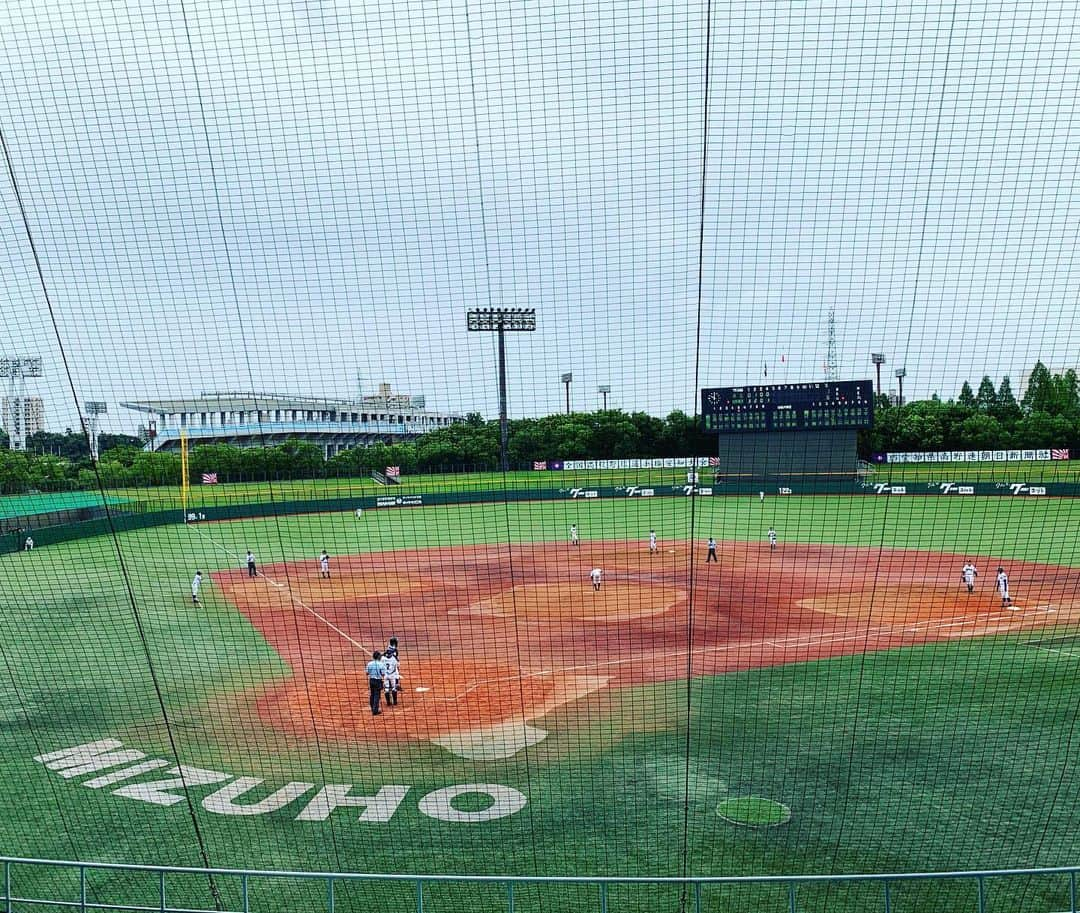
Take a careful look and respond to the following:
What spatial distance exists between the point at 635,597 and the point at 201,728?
1088 centimetres

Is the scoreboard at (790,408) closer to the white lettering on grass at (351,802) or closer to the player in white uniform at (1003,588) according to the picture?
the player in white uniform at (1003,588)

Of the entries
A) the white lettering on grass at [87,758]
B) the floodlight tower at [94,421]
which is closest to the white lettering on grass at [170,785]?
the white lettering on grass at [87,758]

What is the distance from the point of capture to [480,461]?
19.0m

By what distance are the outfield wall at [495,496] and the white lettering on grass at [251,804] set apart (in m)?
16.8

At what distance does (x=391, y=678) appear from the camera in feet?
40.1

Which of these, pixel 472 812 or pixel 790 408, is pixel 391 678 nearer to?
pixel 472 812

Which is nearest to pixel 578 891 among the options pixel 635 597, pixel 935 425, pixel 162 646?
pixel 162 646

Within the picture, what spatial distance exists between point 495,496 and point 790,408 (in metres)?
10.8

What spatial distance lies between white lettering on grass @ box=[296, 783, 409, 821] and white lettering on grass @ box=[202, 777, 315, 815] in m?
0.27

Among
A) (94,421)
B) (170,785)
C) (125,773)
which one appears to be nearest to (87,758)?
(125,773)

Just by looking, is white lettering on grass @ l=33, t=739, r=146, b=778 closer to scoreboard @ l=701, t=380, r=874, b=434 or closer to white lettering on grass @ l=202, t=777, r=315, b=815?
white lettering on grass @ l=202, t=777, r=315, b=815

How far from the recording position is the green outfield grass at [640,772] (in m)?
7.81

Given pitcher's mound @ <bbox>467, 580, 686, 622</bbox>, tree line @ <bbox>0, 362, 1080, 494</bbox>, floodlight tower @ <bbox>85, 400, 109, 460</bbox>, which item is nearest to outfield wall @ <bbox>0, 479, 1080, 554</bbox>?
tree line @ <bbox>0, 362, 1080, 494</bbox>

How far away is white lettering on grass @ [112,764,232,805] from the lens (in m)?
9.39
